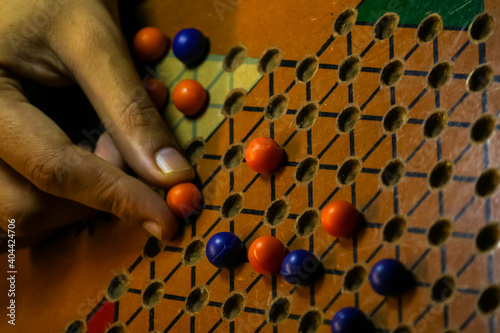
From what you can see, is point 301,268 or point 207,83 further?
point 207,83

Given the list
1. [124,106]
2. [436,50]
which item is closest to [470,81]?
[436,50]

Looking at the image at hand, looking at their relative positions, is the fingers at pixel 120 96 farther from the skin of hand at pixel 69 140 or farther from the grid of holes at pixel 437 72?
the grid of holes at pixel 437 72

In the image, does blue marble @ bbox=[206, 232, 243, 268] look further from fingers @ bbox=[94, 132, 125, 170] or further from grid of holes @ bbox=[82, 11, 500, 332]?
fingers @ bbox=[94, 132, 125, 170]

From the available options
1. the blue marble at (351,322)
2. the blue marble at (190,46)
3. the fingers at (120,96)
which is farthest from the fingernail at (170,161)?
the blue marble at (351,322)

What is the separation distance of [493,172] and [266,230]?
215 millimetres

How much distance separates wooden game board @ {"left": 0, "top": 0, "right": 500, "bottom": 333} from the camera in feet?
1.61

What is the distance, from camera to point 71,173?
2.09 ft

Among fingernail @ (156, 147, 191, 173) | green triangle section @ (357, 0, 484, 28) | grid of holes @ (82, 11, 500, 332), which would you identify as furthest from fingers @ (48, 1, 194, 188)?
green triangle section @ (357, 0, 484, 28)

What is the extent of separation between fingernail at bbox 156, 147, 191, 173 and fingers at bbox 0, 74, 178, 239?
33mm

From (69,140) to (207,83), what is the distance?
0.17 m

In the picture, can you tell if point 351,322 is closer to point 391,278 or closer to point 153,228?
point 391,278

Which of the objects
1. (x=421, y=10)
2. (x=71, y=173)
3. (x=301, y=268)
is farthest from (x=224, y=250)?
(x=421, y=10)

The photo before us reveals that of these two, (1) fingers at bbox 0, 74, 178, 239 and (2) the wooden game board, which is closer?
(2) the wooden game board

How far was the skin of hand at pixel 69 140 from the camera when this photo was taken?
635mm
